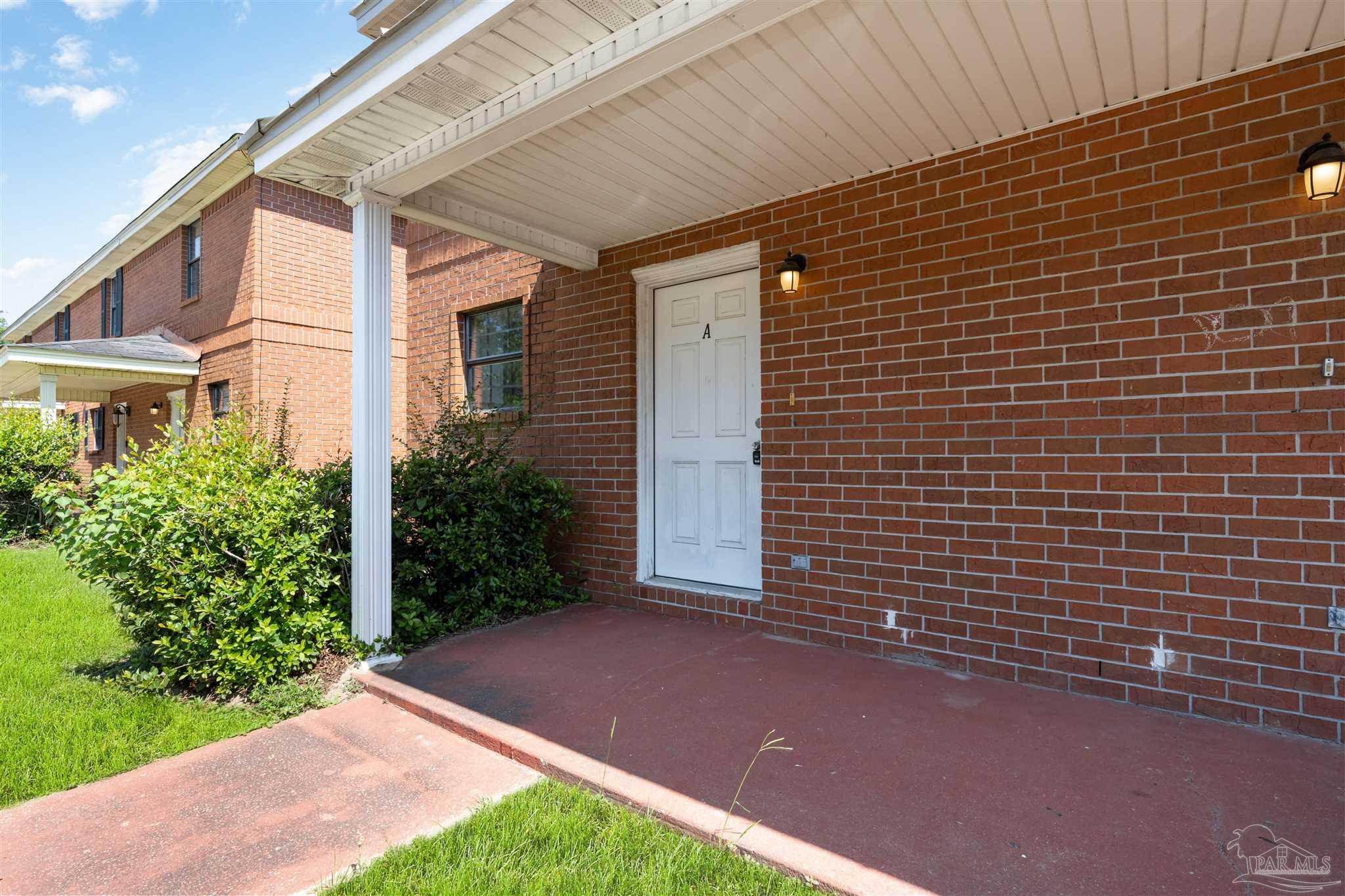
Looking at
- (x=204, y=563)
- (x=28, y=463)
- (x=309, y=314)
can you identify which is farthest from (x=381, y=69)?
(x=28, y=463)

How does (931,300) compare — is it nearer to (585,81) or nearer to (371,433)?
(585,81)

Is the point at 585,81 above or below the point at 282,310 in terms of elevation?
below

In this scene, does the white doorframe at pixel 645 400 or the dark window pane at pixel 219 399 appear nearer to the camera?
the white doorframe at pixel 645 400

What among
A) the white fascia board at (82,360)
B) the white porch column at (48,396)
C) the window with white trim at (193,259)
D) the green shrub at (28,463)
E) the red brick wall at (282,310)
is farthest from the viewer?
the window with white trim at (193,259)

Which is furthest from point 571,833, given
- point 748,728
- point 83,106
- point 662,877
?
point 83,106

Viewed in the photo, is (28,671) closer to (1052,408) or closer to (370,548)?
(370,548)

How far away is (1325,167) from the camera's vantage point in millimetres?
2541

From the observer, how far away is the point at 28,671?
11.7 ft

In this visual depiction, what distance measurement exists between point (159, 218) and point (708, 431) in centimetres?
1203

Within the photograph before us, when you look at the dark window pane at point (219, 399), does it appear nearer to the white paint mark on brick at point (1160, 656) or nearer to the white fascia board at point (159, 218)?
the white fascia board at point (159, 218)

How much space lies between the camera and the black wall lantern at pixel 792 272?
4074 millimetres

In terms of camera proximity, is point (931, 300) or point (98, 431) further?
point (98, 431)

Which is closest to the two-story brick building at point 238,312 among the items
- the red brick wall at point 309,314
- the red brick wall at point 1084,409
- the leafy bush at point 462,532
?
the red brick wall at point 309,314

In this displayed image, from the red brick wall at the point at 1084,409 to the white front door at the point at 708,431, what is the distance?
28 centimetres
